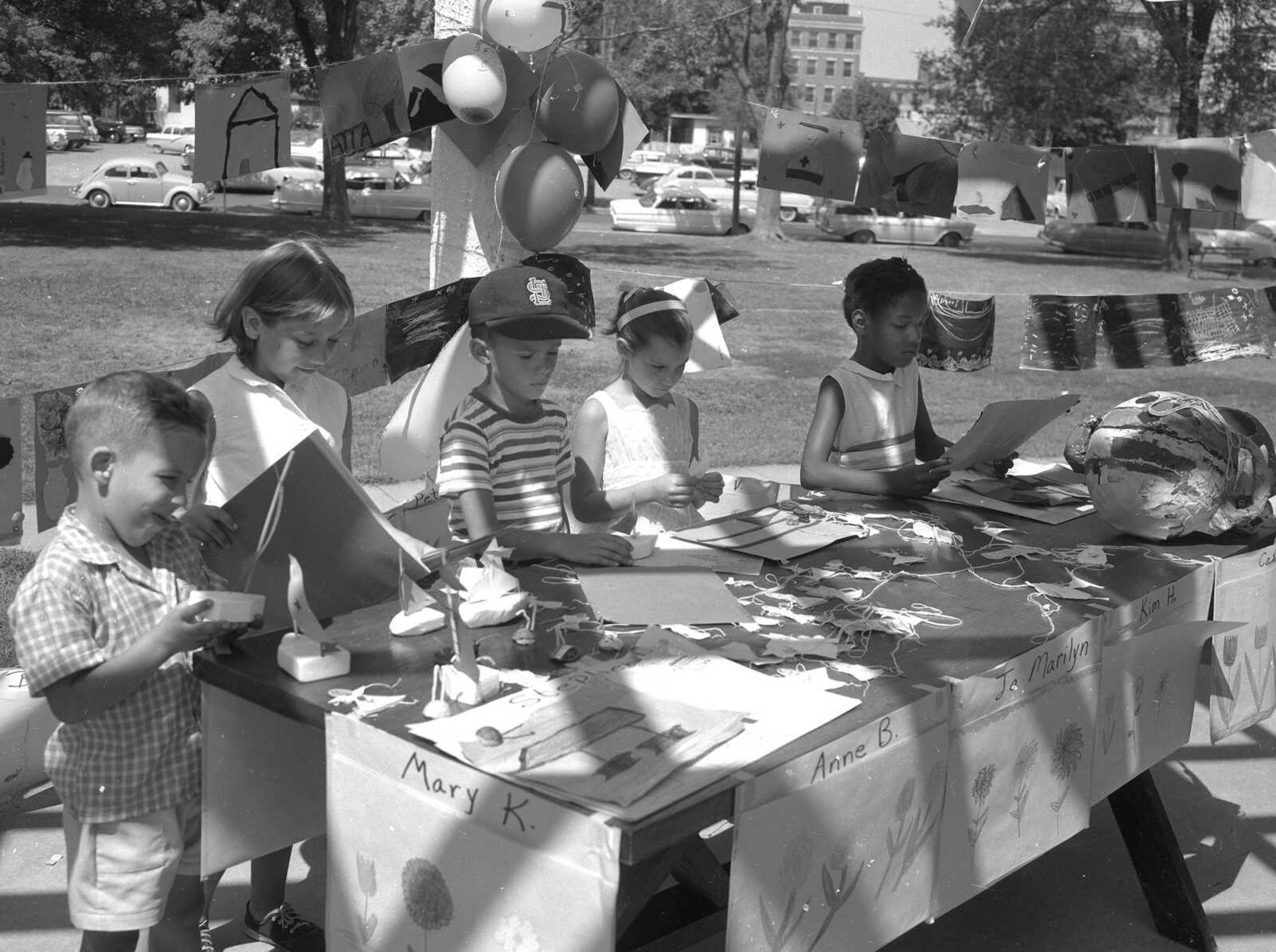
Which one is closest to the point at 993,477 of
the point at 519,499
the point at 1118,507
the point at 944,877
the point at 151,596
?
the point at 1118,507

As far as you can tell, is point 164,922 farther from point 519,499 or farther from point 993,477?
point 993,477

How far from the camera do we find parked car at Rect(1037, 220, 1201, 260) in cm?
3156

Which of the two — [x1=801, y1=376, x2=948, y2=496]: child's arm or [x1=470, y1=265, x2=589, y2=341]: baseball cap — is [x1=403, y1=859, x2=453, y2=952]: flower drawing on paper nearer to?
[x1=470, y1=265, x2=589, y2=341]: baseball cap

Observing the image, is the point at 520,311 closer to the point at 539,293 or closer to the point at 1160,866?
the point at 539,293

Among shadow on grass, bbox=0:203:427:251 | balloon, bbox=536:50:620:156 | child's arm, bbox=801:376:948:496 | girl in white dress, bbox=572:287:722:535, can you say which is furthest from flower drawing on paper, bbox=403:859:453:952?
shadow on grass, bbox=0:203:427:251

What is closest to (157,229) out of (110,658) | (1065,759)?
(110,658)

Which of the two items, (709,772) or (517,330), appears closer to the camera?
(709,772)

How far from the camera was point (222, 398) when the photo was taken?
2959 millimetres

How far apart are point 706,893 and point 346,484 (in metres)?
1.24

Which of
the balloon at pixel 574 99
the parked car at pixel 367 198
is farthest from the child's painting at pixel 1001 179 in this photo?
the parked car at pixel 367 198

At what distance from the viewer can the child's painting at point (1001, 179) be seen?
18.6 ft

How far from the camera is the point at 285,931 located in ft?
9.61

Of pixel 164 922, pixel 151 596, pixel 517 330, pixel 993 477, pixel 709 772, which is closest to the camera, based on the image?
pixel 709 772

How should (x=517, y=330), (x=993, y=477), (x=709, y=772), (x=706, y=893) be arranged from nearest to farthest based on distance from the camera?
(x=709, y=772), (x=706, y=893), (x=517, y=330), (x=993, y=477)
